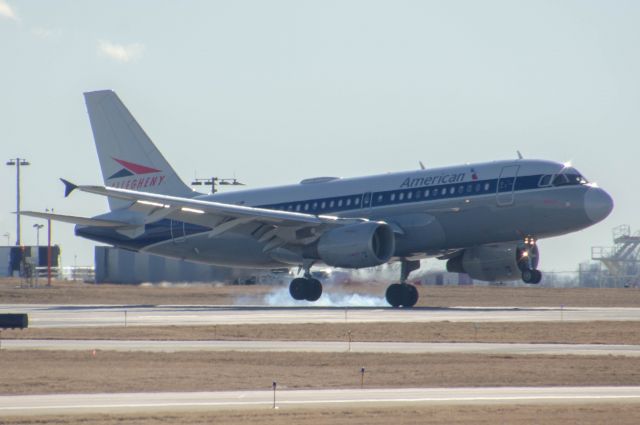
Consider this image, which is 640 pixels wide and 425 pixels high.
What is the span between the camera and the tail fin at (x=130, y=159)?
63.7 meters

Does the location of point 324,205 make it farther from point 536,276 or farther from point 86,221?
point 86,221

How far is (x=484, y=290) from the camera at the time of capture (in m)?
81.2

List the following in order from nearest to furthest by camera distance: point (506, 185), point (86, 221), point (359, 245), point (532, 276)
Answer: point (506, 185)
point (359, 245)
point (532, 276)
point (86, 221)

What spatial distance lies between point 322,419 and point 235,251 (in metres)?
40.3

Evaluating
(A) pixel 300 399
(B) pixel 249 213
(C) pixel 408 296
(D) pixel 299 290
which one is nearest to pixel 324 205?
(D) pixel 299 290

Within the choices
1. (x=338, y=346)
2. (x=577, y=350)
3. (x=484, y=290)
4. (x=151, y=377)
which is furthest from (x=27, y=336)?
(x=484, y=290)

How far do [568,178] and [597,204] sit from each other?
158 cm

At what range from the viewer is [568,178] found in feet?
171

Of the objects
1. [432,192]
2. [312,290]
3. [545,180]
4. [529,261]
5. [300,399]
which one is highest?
[545,180]

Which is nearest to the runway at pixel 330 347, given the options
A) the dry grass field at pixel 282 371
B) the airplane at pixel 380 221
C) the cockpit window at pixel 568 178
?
the dry grass field at pixel 282 371

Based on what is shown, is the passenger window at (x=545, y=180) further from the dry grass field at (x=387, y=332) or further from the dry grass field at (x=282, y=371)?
the dry grass field at (x=282, y=371)

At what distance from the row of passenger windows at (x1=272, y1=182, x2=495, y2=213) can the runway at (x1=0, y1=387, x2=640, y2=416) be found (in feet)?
93.1

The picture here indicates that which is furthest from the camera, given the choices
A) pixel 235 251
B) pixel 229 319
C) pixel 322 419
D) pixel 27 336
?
pixel 235 251

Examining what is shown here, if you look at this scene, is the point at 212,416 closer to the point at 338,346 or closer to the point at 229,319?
the point at 338,346
